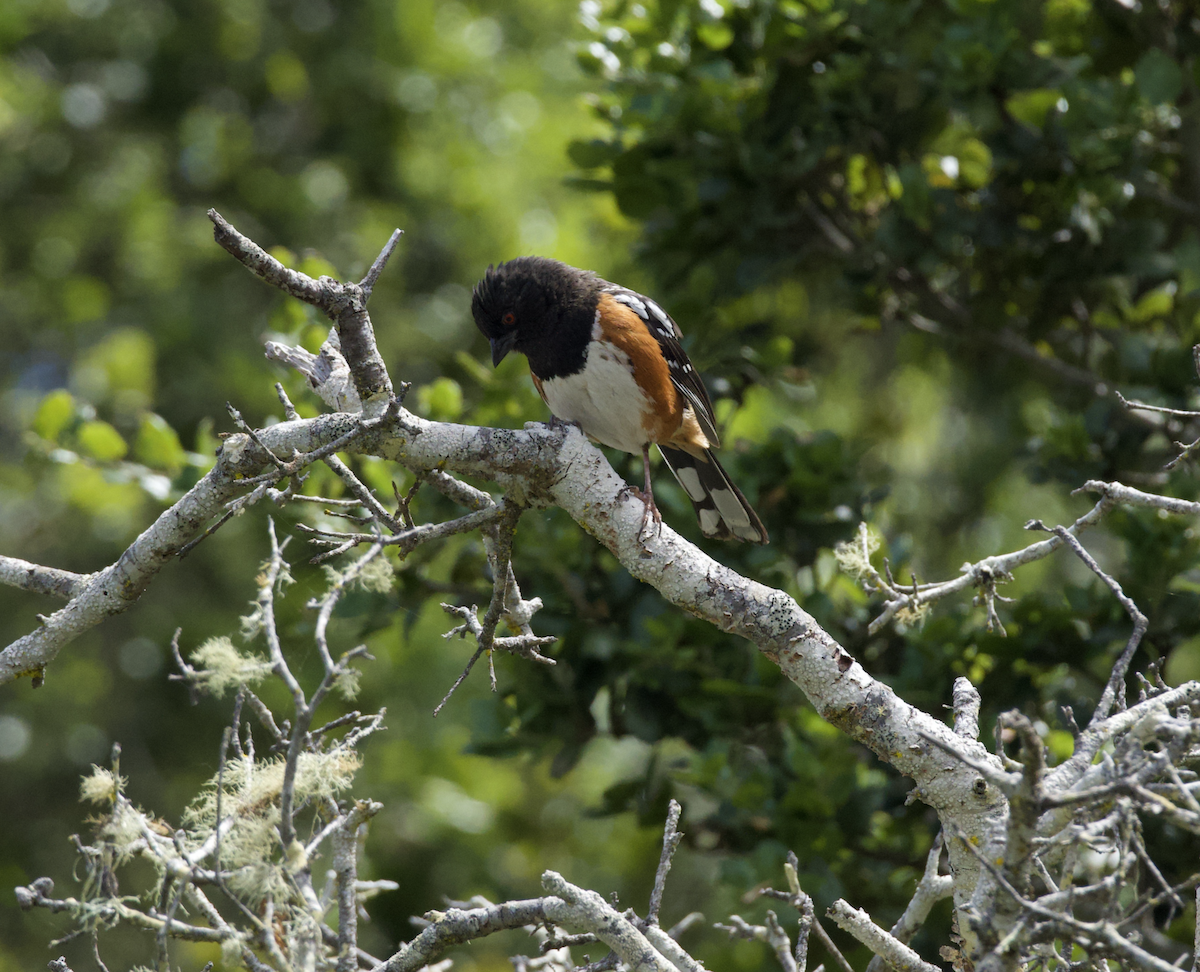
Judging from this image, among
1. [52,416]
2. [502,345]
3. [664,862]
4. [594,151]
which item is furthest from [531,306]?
[664,862]

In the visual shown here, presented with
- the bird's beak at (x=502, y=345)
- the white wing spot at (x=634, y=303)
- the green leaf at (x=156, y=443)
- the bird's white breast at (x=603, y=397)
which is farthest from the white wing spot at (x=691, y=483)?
the green leaf at (x=156, y=443)

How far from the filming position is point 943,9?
10.6 feet

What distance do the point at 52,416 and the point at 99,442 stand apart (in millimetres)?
160

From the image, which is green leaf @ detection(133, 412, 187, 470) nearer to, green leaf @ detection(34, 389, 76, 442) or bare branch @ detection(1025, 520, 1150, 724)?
green leaf @ detection(34, 389, 76, 442)

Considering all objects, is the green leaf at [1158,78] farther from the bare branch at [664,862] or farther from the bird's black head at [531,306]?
the bare branch at [664,862]

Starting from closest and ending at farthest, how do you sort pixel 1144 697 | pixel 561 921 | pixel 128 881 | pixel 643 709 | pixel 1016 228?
pixel 1144 697
pixel 561 921
pixel 643 709
pixel 1016 228
pixel 128 881

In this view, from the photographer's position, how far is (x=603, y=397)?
272 cm

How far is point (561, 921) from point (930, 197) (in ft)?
7.72

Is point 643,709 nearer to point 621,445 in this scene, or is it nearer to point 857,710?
point 621,445

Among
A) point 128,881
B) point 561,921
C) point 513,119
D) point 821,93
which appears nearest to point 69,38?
point 513,119

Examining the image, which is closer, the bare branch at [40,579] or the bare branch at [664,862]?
the bare branch at [664,862]

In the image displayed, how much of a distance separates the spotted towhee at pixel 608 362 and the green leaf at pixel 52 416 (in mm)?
1362

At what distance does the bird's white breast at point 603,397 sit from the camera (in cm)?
273

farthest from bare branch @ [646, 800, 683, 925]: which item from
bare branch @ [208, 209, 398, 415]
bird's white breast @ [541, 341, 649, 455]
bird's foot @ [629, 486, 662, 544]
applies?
bird's white breast @ [541, 341, 649, 455]
